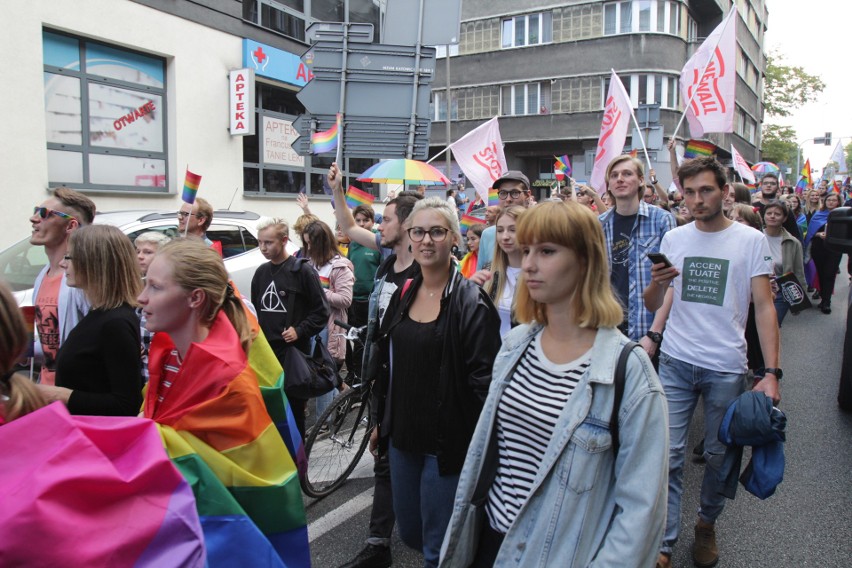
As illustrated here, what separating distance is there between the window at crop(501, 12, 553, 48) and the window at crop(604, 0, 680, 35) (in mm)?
2946

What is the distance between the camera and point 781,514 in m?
4.04

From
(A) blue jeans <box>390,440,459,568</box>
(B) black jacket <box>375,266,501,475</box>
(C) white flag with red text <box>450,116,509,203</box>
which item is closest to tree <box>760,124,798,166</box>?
(C) white flag with red text <box>450,116,509,203</box>

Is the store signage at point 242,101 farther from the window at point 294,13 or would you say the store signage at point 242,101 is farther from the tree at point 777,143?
the tree at point 777,143

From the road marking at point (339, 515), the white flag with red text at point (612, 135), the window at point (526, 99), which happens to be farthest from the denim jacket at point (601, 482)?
the window at point (526, 99)

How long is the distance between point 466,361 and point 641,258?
6.14 feet

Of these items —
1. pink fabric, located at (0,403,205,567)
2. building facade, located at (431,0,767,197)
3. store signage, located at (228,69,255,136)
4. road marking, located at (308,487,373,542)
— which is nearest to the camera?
pink fabric, located at (0,403,205,567)

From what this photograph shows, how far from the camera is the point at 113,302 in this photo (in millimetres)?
2707

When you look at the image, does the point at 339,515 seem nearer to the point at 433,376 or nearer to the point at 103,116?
the point at 433,376

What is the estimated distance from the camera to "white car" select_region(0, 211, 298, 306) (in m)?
6.10

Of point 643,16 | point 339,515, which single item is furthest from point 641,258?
point 643,16

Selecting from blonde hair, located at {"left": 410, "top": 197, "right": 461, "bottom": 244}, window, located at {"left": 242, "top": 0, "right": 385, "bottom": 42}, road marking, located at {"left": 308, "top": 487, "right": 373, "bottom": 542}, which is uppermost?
window, located at {"left": 242, "top": 0, "right": 385, "bottom": 42}

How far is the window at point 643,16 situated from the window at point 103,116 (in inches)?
973

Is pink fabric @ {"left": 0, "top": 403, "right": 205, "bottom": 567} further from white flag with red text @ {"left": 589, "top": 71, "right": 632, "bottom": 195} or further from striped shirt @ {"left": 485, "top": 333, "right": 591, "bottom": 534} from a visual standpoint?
white flag with red text @ {"left": 589, "top": 71, "right": 632, "bottom": 195}

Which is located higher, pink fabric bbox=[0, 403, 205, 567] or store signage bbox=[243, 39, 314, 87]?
store signage bbox=[243, 39, 314, 87]
